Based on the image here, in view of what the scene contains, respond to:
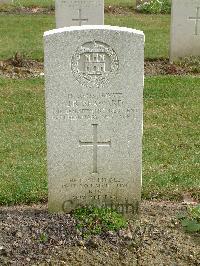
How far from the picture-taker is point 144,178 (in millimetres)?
5832

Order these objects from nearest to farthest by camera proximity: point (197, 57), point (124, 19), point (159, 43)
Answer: point (197, 57), point (159, 43), point (124, 19)

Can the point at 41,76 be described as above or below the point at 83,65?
below

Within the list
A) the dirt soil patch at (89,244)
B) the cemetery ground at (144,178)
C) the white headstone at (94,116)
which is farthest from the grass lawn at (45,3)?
the dirt soil patch at (89,244)

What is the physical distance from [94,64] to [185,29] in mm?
6514

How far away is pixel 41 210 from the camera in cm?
507

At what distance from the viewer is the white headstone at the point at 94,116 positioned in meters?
4.45

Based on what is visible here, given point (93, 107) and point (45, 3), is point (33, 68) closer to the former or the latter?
point (93, 107)

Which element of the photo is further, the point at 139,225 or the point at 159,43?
the point at 159,43

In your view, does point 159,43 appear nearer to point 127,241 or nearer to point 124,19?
point 124,19

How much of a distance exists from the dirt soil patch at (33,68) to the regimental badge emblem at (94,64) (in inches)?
209

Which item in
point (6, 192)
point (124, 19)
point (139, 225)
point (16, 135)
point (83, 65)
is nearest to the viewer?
point (83, 65)

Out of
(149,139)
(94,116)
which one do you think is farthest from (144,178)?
(94,116)

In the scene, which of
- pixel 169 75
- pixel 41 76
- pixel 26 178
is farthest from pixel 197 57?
pixel 26 178

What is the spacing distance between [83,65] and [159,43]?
8.07 meters
